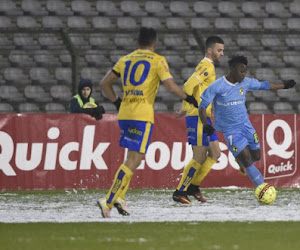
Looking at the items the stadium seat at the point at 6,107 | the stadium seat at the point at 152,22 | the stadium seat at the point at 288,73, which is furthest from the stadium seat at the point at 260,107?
the stadium seat at the point at 6,107

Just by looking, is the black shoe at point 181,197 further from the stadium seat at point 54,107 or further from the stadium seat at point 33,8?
the stadium seat at point 33,8

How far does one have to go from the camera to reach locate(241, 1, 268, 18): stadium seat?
1916 centimetres

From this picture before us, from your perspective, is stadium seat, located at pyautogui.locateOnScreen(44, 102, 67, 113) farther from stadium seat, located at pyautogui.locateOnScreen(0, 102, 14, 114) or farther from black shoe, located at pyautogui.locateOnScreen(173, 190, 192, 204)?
black shoe, located at pyautogui.locateOnScreen(173, 190, 192, 204)

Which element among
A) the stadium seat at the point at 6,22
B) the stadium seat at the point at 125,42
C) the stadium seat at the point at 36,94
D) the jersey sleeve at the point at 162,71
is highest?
the stadium seat at the point at 6,22

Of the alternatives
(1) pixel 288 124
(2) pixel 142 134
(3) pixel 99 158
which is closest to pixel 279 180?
(1) pixel 288 124

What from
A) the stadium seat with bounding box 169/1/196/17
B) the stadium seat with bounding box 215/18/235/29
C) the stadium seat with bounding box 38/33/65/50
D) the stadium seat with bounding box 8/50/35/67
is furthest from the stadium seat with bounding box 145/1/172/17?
the stadium seat with bounding box 8/50/35/67

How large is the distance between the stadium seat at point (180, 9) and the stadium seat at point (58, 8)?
229 centimetres

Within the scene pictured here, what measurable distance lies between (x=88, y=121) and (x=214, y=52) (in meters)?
3.25

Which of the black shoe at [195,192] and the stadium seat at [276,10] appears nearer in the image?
the black shoe at [195,192]

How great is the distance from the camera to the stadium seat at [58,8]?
59.1ft

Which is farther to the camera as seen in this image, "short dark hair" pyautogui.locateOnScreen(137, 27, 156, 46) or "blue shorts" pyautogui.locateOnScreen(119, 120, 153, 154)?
"short dark hair" pyautogui.locateOnScreen(137, 27, 156, 46)

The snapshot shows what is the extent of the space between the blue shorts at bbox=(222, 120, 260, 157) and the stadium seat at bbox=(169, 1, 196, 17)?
9567 mm

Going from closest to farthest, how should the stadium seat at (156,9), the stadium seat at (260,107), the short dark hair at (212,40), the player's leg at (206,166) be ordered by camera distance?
the short dark hair at (212,40)
the player's leg at (206,166)
the stadium seat at (260,107)
the stadium seat at (156,9)

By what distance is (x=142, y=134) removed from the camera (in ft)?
25.5
